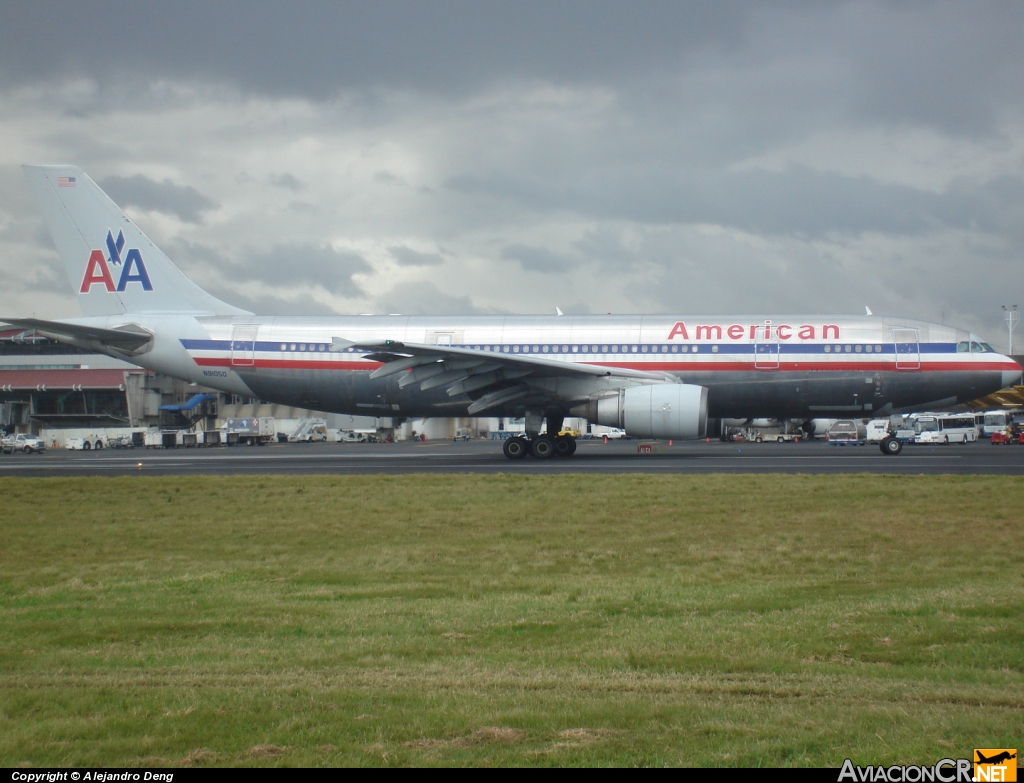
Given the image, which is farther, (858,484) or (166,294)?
(166,294)

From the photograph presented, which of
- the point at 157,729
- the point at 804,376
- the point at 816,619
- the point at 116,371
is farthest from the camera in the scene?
the point at 116,371

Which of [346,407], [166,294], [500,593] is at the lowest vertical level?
[500,593]

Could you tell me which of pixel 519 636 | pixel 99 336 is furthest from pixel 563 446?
pixel 519 636

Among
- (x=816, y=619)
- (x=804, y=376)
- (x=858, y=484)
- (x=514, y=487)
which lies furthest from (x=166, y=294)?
(x=816, y=619)

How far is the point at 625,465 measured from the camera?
23.8 metres

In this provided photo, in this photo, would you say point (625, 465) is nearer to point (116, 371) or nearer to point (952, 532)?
point (952, 532)

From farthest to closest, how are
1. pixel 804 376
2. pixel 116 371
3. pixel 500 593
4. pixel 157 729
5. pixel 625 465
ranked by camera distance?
pixel 116 371 < pixel 804 376 < pixel 625 465 < pixel 500 593 < pixel 157 729

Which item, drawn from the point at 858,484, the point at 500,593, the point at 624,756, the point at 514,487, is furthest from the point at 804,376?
the point at 624,756

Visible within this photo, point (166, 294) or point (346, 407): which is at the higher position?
point (166, 294)

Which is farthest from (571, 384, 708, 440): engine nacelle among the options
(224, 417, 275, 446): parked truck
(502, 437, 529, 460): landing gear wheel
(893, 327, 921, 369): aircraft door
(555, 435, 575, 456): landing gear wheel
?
(224, 417, 275, 446): parked truck

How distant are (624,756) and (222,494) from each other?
47.6 feet

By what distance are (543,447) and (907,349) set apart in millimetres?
10883

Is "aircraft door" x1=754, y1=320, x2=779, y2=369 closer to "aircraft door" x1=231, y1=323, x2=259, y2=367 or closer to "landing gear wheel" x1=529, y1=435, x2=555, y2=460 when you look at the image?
"landing gear wheel" x1=529, y1=435, x2=555, y2=460

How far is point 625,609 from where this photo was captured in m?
7.51
